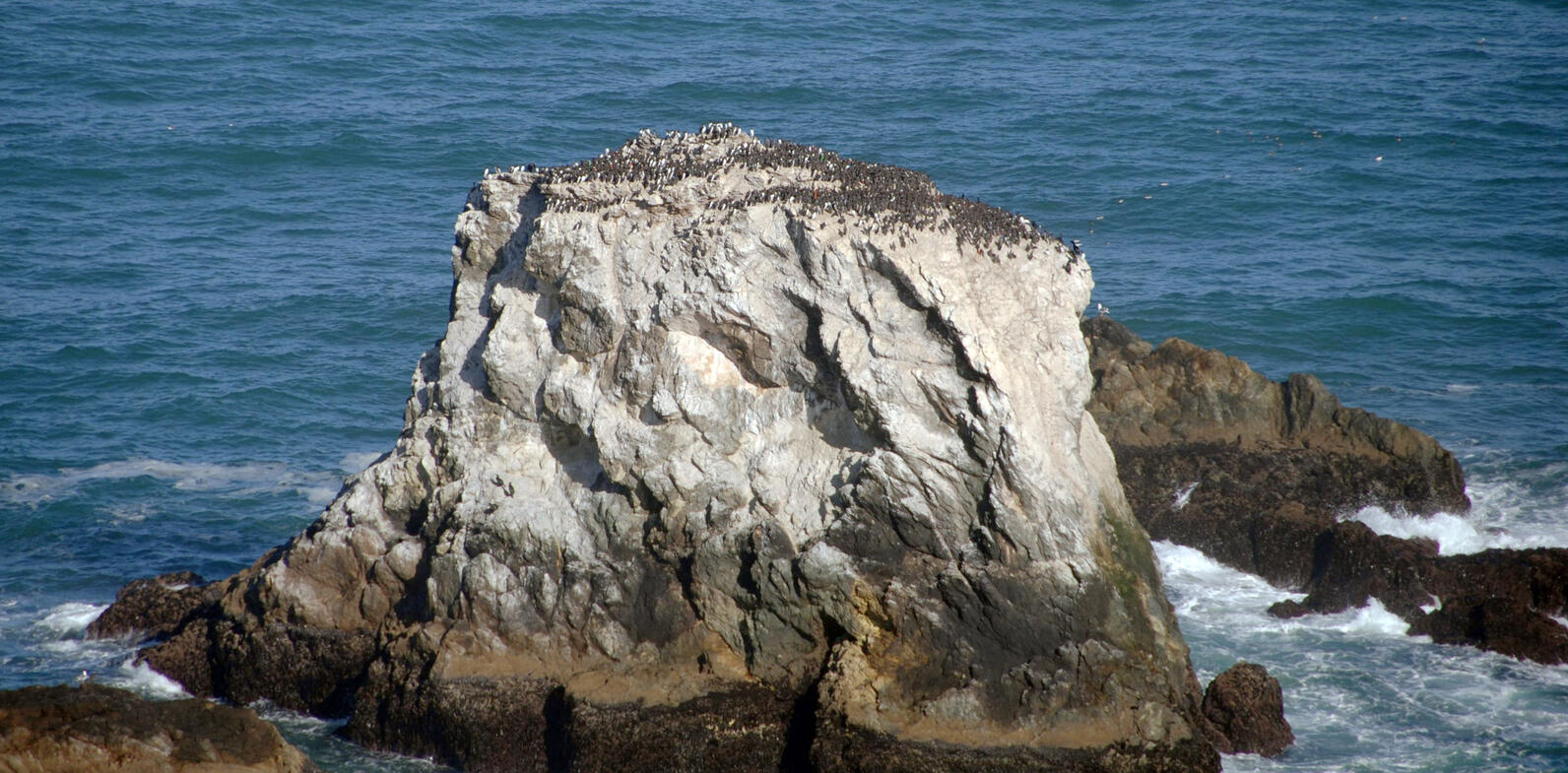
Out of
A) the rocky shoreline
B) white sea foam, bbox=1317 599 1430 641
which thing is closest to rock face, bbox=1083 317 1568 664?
white sea foam, bbox=1317 599 1430 641

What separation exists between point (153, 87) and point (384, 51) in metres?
10.8

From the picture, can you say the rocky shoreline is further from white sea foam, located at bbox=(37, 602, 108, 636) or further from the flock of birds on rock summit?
white sea foam, located at bbox=(37, 602, 108, 636)

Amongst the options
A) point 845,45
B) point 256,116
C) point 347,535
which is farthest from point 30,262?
point 845,45

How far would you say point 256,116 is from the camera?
61.6 meters

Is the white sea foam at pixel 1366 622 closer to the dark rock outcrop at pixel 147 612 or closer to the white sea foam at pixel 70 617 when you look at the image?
the dark rock outcrop at pixel 147 612

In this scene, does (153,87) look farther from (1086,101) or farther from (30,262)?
(1086,101)

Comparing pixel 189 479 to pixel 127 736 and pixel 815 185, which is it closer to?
pixel 127 736

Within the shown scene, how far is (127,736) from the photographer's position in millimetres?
19766

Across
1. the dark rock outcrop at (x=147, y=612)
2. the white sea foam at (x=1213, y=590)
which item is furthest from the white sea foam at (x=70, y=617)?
the white sea foam at (x=1213, y=590)

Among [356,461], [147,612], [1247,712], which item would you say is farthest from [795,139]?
[1247,712]

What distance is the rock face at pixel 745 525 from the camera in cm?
2228

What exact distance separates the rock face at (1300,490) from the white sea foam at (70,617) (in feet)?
73.8

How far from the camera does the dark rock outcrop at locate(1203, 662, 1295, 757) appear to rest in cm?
2348

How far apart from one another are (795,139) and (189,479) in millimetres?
28946
